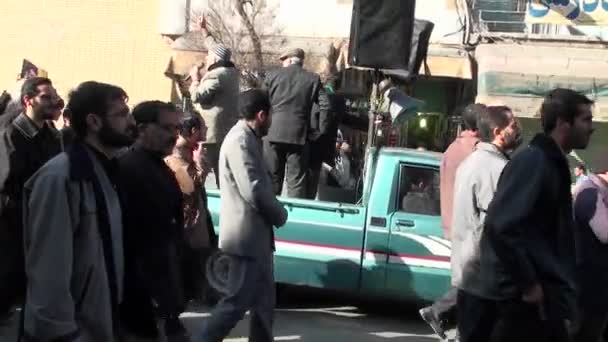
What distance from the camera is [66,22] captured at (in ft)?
81.7

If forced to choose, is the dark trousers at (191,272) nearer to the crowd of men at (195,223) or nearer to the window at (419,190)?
the crowd of men at (195,223)

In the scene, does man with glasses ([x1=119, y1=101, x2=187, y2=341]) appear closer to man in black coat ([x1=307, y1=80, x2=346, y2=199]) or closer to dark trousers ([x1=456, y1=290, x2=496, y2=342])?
dark trousers ([x1=456, y1=290, x2=496, y2=342])

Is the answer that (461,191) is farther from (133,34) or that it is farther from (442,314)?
(133,34)

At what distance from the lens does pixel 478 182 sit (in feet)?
21.8

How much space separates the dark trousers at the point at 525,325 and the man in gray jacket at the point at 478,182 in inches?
45.3

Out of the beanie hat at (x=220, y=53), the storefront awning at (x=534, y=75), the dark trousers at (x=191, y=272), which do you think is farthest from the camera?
the storefront awning at (x=534, y=75)

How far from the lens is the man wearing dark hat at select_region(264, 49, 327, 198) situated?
10164mm

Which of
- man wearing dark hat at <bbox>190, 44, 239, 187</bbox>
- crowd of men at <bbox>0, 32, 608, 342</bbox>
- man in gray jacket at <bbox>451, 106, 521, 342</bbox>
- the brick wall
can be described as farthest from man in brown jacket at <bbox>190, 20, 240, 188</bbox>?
the brick wall

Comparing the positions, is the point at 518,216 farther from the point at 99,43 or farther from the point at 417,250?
the point at 99,43

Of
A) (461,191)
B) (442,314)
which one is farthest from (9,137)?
(442,314)

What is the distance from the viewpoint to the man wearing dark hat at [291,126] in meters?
10.2

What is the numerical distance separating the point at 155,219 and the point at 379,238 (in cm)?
433

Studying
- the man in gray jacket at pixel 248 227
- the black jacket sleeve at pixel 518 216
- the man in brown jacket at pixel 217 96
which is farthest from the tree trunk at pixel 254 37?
the black jacket sleeve at pixel 518 216

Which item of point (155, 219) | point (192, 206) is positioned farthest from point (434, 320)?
point (155, 219)
